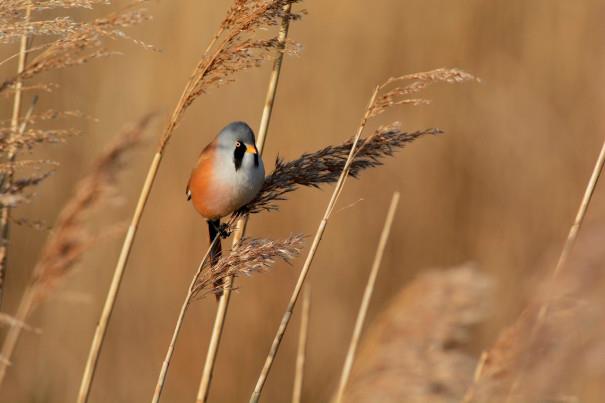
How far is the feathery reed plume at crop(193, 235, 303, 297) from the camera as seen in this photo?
1.85 m

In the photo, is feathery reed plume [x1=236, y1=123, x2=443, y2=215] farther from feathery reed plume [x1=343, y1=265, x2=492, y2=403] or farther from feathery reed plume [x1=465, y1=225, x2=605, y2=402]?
feathery reed plume [x1=465, y1=225, x2=605, y2=402]

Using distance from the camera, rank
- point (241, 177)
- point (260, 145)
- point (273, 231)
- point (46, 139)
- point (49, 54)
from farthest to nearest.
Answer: point (273, 231)
point (241, 177)
point (260, 145)
point (49, 54)
point (46, 139)

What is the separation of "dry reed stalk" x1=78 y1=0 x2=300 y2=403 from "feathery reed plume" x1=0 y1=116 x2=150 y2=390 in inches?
5.8

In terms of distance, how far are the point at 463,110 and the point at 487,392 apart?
2.52m

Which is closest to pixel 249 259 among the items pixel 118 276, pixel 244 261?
pixel 244 261

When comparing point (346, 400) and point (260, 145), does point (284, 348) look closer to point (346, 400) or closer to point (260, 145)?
point (260, 145)

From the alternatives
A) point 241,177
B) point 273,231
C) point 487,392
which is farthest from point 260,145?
point 273,231

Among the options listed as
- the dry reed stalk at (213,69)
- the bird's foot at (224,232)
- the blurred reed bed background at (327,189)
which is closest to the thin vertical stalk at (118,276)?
the dry reed stalk at (213,69)

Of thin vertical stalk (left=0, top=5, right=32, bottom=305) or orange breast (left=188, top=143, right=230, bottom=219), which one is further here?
orange breast (left=188, top=143, right=230, bottom=219)

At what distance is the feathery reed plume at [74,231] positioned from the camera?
5.41 ft

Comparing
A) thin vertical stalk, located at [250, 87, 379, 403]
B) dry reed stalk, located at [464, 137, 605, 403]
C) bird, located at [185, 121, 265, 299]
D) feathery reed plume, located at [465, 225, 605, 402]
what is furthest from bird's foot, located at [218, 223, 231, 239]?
feathery reed plume, located at [465, 225, 605, 402]

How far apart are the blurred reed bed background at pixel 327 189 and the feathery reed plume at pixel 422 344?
2224 millimetres

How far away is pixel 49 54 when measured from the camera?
180 centimetres

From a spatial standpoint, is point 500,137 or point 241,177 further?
point 500,137
